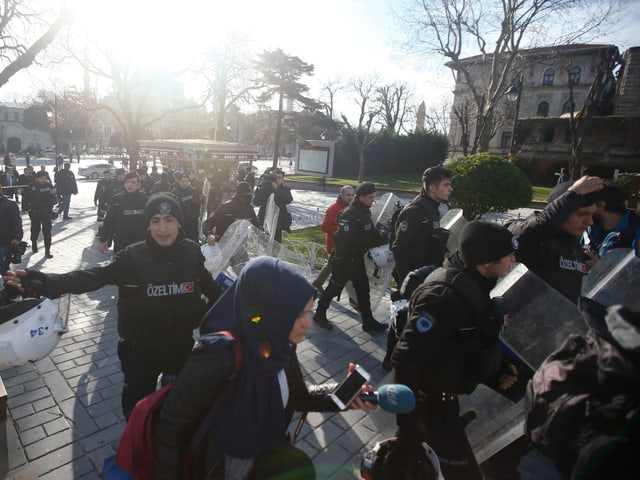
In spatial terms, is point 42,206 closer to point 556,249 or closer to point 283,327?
point 283,327

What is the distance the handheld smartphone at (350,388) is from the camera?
1.88 metres

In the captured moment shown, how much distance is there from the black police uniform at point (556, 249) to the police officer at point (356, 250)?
207 cm

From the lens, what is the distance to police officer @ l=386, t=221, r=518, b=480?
218 cm

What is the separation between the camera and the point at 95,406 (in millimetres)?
3705

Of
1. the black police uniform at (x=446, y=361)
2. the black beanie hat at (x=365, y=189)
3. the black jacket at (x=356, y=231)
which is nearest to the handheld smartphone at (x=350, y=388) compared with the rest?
the black police uniform at (x=446, y=361)

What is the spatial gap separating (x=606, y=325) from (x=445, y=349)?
88 cm

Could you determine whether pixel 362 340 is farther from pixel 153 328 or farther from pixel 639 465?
pixel 639 465

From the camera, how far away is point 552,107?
182 ft

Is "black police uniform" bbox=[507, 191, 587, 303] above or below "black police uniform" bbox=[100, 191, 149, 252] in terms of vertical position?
above

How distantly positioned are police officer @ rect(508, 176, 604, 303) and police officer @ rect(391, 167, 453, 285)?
37.7 inches

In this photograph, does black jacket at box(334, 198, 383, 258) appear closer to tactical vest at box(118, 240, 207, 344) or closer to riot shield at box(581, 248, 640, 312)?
riot shield at box(581, 248, 640, 312)

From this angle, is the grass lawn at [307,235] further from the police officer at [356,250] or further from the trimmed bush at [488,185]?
the police officer at [356,250]

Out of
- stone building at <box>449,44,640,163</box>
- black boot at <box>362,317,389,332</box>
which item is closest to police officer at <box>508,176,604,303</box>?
black boot at <box>362,317,389,332</box>

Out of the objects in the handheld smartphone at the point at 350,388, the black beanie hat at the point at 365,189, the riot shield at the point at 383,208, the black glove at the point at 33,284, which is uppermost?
the black beanie hat at the point at 365,189
